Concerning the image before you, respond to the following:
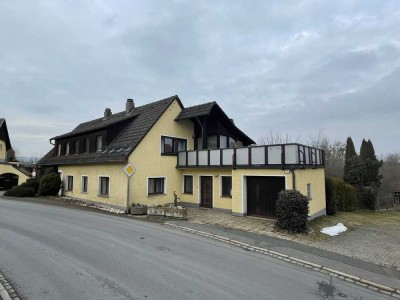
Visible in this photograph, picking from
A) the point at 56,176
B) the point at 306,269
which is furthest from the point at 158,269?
the point at 56,176

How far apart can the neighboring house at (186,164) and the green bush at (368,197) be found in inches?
536

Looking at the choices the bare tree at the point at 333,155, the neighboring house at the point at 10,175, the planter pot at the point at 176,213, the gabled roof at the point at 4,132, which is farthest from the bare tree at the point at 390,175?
the gabled roof at the point at 4,132

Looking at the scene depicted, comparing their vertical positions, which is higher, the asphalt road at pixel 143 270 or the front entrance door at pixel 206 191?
the front entrance door at pixel 206 191

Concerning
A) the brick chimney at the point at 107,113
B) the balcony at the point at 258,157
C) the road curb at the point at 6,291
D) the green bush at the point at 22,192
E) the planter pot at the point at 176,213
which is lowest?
the road curb at the point at 6,291

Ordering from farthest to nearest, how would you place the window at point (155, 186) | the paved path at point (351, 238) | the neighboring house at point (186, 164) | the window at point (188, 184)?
the window at point (188, 184), the window at point (155, 186), the neighboring house at point (186, 164), the paved path at point (351, 238)

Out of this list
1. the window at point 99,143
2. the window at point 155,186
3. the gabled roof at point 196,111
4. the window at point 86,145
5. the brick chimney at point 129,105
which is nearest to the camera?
the window at point 155,186

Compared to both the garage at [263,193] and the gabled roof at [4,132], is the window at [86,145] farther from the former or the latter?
the gabled roof at [4,132]

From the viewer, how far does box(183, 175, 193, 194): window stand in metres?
20.4

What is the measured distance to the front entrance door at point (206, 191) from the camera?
19.1 m

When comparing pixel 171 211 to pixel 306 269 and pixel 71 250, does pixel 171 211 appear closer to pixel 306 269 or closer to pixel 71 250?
pixel 71 250

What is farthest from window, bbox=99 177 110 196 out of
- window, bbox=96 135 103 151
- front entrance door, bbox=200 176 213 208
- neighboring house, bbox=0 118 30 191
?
neighboring house, bbox=0 118 30 191

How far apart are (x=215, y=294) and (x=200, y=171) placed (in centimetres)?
1401

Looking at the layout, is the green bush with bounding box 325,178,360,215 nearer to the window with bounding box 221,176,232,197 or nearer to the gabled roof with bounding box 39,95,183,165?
the window with bounding box 221,176,232,197

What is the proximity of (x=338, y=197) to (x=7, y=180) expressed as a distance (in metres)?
36.3
